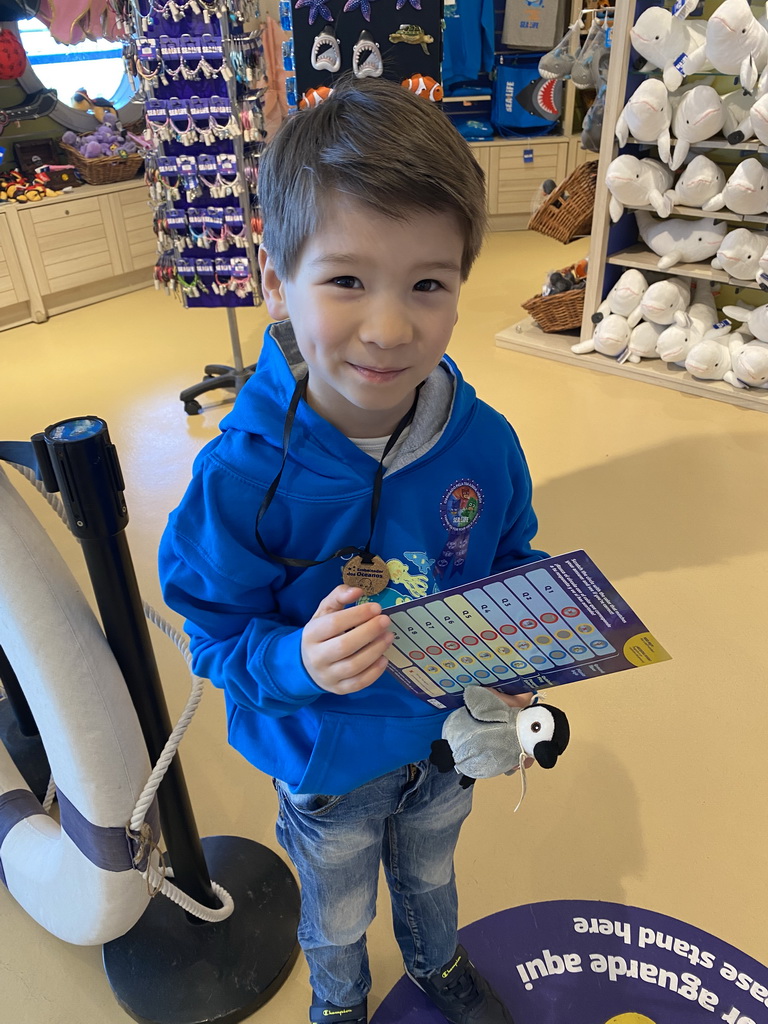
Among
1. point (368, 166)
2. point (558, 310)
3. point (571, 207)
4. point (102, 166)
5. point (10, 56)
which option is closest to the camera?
point (368, 166)

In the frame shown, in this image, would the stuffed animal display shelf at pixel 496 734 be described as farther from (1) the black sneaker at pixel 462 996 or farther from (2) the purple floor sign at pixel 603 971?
(2) the purple floor sign at pixel 603 971

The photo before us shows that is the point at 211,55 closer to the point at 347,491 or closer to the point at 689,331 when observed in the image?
the point at 689,331

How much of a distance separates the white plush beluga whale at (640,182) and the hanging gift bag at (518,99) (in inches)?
101

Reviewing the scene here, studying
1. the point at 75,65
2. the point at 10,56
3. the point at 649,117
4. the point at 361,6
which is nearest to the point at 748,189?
the point at 649,117

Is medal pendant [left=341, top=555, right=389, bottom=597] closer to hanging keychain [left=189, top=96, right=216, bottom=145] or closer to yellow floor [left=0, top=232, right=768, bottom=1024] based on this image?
yellow floor [left=0, top=232, right=768, bottom=1024]

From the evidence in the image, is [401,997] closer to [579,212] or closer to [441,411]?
[441,411]

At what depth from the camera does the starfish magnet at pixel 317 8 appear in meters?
2.51

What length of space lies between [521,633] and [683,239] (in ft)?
9.30

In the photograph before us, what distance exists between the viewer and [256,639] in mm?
810

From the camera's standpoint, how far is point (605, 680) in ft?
6.15

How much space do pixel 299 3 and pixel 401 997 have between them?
2.71 metres

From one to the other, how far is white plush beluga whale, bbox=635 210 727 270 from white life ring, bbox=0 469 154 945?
9.31 ft

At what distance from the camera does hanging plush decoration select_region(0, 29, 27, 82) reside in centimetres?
418

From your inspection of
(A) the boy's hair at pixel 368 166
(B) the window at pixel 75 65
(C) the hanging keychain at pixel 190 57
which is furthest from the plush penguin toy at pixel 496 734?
(B) the window at pixel 75 65
